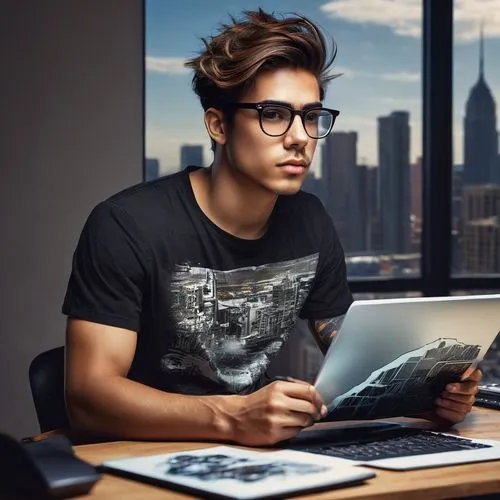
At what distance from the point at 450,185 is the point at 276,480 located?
2.71 metres

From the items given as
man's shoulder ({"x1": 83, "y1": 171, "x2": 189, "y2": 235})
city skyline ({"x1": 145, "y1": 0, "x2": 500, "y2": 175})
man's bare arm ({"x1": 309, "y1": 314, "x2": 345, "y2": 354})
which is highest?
city skyline ({"x1": 145, "y1": 0, "x2": 500, "y2": 175})

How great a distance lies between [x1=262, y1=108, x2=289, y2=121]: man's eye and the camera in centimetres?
207

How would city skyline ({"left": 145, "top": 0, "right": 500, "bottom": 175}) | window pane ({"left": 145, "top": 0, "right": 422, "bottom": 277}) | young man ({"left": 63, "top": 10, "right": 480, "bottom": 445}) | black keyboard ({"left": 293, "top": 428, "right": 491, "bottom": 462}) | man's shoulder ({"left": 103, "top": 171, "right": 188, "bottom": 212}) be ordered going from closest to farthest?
black keyboard ({"left": 293, "top": 428, "right": 491, "bottom": 462}) < young man ({"left": 63, "top": 10, "right": 480, "bottom": 445}) < man's shoulder ({"left": 103, "top": 171, "right": 188, "bottom": 212}) < city skyline ({"left": 145, "top": 0, "right": 500, "bottom": 175}) < window pane ({"left": 145, "top": 0, "right": 422, "bottom": 277})

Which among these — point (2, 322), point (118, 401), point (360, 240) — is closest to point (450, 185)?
point (360, 240)

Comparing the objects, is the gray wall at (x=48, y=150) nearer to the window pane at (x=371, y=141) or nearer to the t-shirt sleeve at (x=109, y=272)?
the window pane at (x=371, y=141)

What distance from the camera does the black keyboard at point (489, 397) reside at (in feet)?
7.04

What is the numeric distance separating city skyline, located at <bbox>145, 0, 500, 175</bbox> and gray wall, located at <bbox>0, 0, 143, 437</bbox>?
223 mm

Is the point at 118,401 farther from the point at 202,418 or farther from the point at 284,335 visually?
the point at 284,335

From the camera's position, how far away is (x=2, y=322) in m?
3.42

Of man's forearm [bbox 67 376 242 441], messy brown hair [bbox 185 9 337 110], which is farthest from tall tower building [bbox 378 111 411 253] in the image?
man's forearm [bbox 67 376 242 441]

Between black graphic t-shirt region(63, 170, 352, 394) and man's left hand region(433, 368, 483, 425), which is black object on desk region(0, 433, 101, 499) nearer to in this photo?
black graphic t-shirt region(63, 170, 352, 394)

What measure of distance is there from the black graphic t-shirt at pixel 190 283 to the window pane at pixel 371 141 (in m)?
1.54

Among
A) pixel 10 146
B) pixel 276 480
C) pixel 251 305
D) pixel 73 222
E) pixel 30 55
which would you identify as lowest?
pixel 276 480

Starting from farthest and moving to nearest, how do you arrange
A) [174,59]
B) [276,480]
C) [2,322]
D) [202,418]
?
[174,59]
[2,322]
[202,418]
[276,480]
